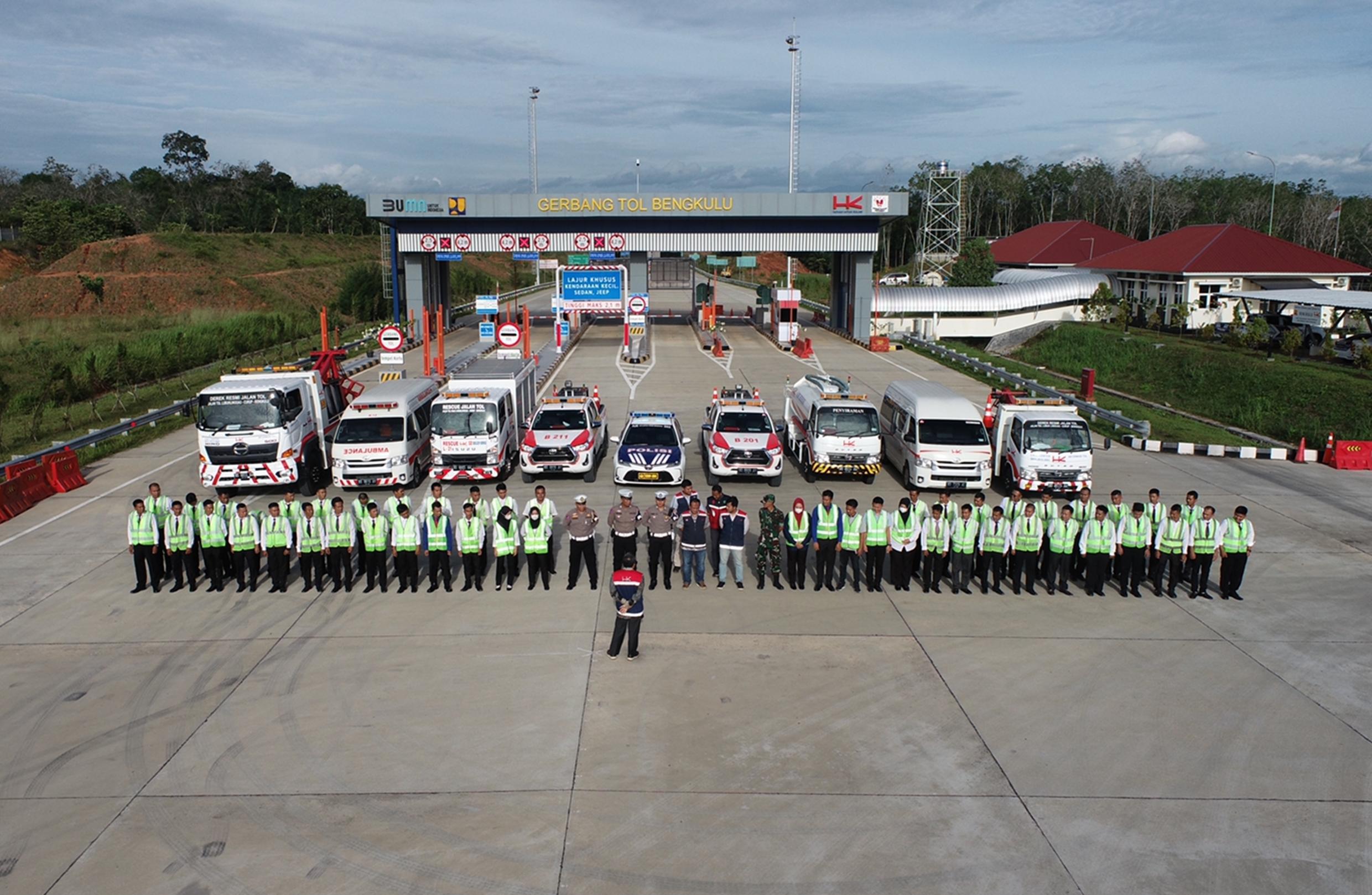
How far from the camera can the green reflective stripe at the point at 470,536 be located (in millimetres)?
14539

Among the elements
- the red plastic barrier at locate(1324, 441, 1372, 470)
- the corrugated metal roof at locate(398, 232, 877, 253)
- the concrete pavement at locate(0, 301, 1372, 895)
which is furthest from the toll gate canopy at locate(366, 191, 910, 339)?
the concrete pavement at locate(0, 301, 1372, 895)

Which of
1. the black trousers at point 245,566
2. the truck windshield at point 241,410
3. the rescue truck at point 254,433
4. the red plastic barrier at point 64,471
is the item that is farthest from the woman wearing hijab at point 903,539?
the red plastic barrier at point 64,471

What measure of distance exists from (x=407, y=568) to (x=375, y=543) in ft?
1.89

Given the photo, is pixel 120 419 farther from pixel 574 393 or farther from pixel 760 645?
pixel 760 645

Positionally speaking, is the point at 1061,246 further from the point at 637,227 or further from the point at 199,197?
the point at 199,197

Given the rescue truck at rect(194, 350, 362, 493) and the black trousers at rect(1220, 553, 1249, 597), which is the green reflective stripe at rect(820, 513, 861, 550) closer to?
the black trousers at rect(1220, 553, 1249, 597)

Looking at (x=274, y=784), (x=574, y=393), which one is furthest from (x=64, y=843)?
(x=574, y=393)

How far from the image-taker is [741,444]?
20719 mm

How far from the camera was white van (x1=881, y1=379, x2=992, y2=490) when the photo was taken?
20.0 meters

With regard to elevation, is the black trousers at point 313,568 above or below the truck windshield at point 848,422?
below

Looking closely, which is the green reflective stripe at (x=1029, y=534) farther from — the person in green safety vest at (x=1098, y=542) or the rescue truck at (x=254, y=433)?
the rescue truck at (x=254, y=433)

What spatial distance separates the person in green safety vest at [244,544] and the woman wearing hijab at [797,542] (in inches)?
298

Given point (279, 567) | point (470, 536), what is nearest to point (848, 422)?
point (470, 536)

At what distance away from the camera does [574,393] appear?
2344 centimetres
